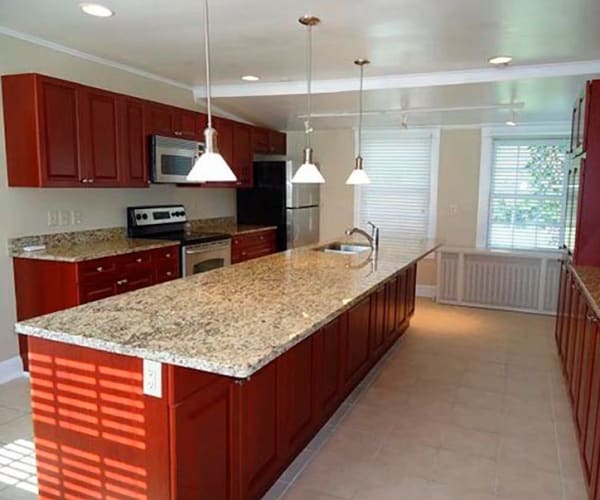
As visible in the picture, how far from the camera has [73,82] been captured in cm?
365

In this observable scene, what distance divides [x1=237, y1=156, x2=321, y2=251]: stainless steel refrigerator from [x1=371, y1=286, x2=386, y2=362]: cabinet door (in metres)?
2.49

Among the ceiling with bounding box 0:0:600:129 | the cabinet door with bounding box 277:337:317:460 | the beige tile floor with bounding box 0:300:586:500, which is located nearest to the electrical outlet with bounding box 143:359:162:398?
the cabinet door with bounding box 277:337:317:460

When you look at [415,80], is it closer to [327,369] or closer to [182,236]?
[182,236]

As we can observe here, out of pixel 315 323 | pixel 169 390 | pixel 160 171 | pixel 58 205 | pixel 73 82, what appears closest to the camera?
pixel 169 390

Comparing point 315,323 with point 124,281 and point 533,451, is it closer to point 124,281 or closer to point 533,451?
point 533,451

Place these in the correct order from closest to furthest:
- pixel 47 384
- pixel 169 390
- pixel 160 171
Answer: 1. pixel 169 390
2. pixel 47 384
3. pixel 160 171

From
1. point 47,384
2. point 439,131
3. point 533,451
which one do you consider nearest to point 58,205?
point 47,384

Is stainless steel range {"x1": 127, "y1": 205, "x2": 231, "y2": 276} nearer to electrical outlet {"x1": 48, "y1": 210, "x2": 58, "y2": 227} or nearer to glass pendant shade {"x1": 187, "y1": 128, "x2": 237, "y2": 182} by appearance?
electrical outlet {"x1": 48, "y1": 210, "x2": 58, "y2": 227}

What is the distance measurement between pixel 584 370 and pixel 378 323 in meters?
1.44

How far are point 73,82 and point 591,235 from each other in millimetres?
3861

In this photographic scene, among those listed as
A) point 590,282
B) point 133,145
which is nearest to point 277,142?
point 133,145

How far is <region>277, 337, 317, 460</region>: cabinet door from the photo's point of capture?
2254mm

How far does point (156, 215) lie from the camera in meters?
4.80

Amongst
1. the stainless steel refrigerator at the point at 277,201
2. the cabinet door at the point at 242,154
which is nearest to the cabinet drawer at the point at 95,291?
the cabinet door at the point at 242,154
